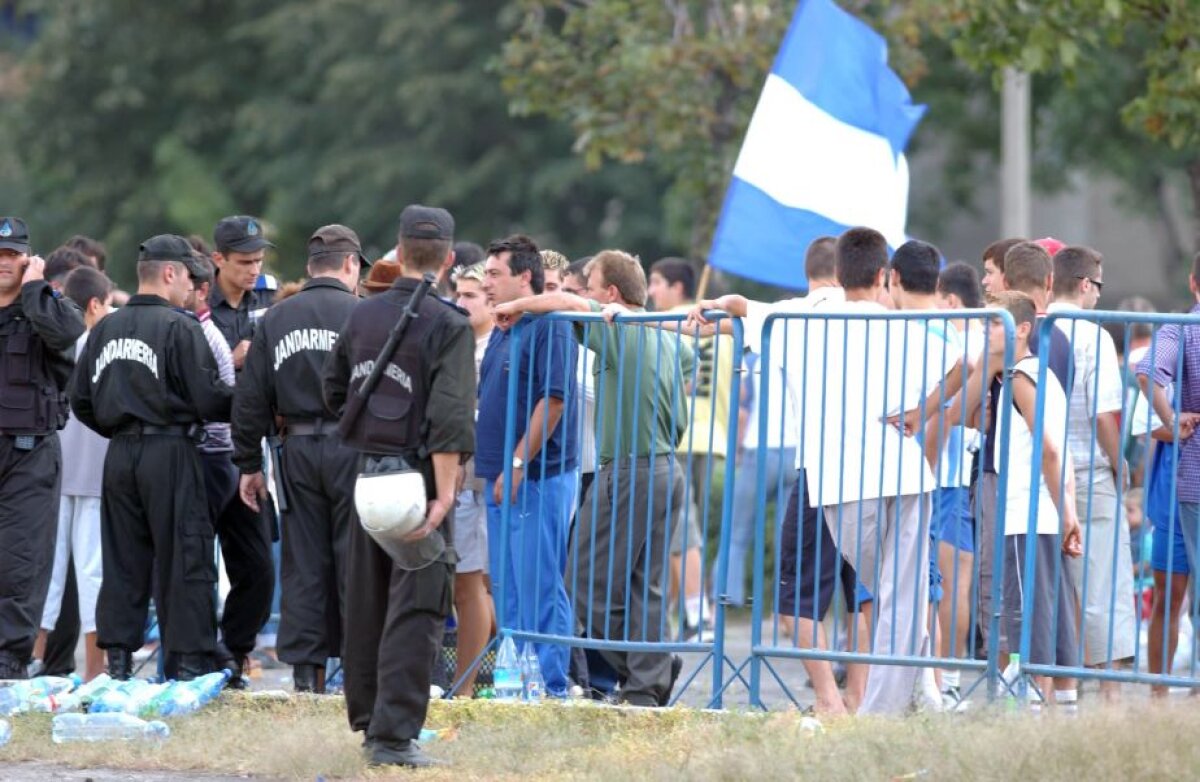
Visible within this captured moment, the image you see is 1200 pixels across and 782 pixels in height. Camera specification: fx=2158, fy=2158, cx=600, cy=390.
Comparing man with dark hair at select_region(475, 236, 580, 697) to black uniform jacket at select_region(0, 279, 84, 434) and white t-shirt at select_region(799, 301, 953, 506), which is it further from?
black uniform jacket at select_region(0, 279, 84, 434)

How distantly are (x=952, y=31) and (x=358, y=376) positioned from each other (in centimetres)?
1116

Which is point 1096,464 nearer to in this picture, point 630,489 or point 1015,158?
point 630,489

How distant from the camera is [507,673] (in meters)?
9.24

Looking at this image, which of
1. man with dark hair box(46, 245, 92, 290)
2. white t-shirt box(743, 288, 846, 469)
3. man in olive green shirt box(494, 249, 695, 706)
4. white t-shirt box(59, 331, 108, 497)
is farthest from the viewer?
man with dark hair box(46, 245, 92, 290)

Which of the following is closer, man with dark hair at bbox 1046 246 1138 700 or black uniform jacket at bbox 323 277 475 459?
black uniform jacket at bbox 323 277 475 459

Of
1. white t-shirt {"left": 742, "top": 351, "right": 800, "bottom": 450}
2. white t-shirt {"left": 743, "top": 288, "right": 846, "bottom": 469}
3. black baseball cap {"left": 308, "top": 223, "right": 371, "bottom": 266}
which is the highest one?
black baseball cap {"left": 308, "top": 223, "right": 371, "bottom": 266}

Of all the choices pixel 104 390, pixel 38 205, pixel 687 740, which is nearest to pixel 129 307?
pixel 104 390

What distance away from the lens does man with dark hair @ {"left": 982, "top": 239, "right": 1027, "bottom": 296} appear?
980 centimetres

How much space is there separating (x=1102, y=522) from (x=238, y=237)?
4.08 m

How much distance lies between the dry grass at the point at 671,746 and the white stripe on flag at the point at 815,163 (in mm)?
4411

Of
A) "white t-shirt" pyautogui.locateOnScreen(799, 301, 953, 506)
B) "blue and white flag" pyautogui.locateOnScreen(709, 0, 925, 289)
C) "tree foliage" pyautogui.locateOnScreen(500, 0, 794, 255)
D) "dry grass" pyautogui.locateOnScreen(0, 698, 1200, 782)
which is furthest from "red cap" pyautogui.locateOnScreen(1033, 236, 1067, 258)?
"tree foliage" pyautogui.locateOnScreen(500, 0, 794, 255)

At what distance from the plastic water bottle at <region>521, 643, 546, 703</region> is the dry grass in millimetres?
470

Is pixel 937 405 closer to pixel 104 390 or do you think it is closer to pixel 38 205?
pixel 104 390

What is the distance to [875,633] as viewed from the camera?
28.3ft
